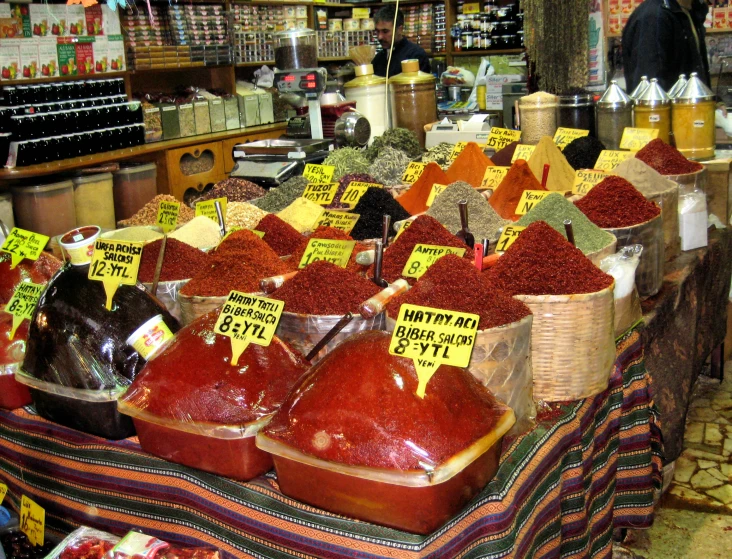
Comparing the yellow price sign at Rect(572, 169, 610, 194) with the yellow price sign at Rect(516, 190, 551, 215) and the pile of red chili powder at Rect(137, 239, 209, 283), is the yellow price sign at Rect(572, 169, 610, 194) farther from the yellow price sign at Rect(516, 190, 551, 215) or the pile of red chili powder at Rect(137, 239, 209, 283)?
the pile of red chili powder at Rect(137, 239, 209, 283)

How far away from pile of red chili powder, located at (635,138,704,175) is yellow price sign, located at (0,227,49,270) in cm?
150

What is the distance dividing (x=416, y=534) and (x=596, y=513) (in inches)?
26.4

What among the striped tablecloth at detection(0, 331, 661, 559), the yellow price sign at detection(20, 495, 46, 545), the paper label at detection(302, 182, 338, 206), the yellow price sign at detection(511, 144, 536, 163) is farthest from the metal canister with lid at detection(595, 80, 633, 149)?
the yellow price sign at detection(20, 495, 46, 545)

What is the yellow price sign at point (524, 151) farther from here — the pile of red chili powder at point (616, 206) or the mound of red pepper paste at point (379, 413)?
the mound of red pepper paste at point (379, 413)

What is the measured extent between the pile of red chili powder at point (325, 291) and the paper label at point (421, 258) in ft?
0.35

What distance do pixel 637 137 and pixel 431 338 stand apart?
67.6 inches

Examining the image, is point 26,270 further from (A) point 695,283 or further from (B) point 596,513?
(A) point 695,283

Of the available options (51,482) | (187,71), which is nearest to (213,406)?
(51,482)

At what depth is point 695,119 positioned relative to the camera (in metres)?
2.43

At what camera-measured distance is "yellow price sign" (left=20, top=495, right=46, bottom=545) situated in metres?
1.19

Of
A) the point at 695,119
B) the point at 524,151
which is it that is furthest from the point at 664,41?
the point at 524,151

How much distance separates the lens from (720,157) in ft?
8.01

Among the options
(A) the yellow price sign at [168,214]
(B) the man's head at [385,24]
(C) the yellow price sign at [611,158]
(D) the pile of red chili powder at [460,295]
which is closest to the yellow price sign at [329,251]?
(D) the pile of red chili powder at [460,295]

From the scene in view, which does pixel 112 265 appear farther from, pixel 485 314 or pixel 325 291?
pixel 485 314
